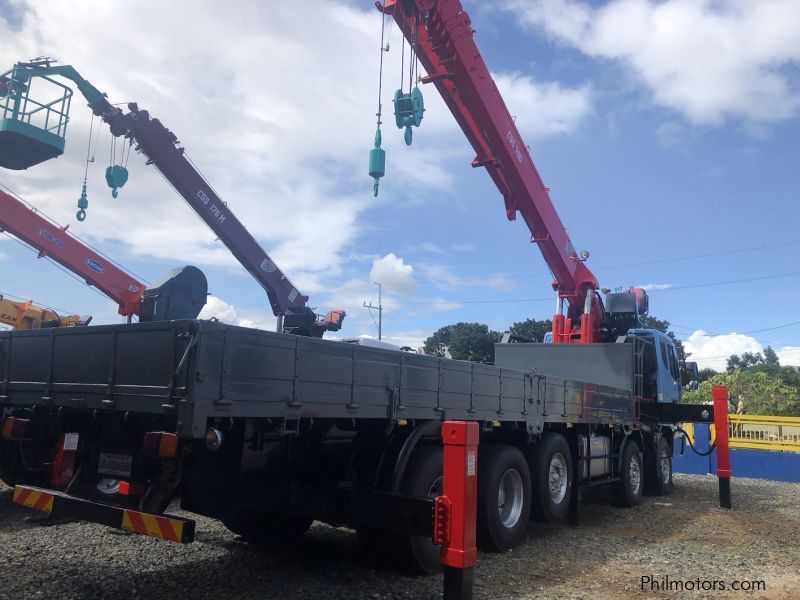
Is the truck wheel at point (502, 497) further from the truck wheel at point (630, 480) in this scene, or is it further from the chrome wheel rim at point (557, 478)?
the truck wheel at point (630, 480)

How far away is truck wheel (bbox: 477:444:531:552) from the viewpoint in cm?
684

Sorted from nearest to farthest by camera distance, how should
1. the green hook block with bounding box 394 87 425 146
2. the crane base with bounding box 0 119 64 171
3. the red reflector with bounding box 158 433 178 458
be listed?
the red reflector with bounding box 158 433 178 458, the green hook block with bounding box 394 87 425 146, the crane base with bounding box 0 119 64 171

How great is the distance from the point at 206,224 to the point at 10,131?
171 inches

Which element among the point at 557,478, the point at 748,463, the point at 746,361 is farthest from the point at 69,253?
the point at 746,361

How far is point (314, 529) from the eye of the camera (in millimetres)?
8031

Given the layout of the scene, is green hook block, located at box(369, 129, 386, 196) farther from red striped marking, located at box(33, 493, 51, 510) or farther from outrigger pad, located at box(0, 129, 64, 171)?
outrigger pad, located at box(0, 129, 64, 171)

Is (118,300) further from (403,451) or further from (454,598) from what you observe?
(454,598)

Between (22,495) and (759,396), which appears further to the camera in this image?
(759,396)

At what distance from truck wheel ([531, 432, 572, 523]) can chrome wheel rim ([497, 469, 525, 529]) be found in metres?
0.60

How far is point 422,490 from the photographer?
5.86 m

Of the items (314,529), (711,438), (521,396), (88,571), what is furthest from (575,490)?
(711,438)

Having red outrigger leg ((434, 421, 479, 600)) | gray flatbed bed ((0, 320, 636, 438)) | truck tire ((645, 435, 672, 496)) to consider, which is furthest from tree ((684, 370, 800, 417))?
red outrigger leg ((434, 421, 479, 600))

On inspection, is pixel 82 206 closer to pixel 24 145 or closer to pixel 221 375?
pixel 24 145

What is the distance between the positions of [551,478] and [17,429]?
604 centimetres
